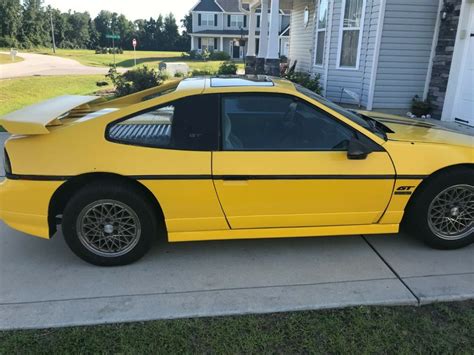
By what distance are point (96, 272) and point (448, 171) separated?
3.04 m

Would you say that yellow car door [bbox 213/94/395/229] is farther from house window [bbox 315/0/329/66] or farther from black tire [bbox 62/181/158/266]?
house window [bbox 315/0/329/66]

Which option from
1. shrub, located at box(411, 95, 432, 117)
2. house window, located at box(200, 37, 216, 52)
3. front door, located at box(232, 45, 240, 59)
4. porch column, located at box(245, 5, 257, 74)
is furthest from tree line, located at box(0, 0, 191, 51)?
shrub, located at box(411, 95, 432, 117)

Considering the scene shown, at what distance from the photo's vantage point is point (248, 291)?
3152 mm

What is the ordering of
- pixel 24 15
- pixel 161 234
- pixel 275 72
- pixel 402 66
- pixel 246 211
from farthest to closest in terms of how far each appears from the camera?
pixel 24 15 < pixel 275 72 < pixel 402 66 < pixel 161 234 < pixel 246 211

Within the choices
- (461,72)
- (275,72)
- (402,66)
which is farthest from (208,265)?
(275,72)

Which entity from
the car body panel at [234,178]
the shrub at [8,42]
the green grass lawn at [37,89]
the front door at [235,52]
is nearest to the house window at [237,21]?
the front door at [235,52]

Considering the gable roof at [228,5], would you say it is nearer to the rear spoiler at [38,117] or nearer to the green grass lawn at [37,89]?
the green grass lawn at [37,89]

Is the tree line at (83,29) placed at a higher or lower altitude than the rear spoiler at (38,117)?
higher

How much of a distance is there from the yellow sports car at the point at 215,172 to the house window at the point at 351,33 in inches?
275

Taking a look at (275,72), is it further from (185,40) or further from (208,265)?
(185,40)

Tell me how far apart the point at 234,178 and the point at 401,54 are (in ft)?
24.6

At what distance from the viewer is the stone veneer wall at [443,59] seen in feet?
27.4

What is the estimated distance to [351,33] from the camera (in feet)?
33.3

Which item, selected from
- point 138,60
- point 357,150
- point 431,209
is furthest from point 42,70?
point 431,209
